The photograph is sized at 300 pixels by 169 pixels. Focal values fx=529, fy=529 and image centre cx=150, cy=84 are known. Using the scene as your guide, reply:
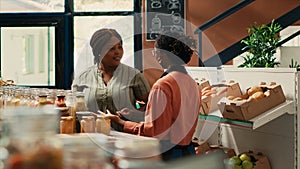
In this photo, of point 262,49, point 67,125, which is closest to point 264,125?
point 262,49

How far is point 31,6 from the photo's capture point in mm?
7492

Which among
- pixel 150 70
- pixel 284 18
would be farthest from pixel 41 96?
pixel 150 70

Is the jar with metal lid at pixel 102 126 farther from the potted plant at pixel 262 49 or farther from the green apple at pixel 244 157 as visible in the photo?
the potted plant at pixel 262 49

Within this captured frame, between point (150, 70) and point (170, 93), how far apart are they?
4309mm

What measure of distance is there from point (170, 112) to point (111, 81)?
858mm

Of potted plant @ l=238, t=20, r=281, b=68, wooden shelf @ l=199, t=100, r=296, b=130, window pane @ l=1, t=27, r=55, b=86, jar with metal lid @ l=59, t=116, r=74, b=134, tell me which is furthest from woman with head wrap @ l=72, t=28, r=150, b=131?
window pane @ l=1, t=27, r=55, b=86

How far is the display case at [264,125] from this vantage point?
139 inches

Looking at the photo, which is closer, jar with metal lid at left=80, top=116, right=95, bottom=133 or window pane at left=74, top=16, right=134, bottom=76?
jar with metal lid at left=80, top=116, right=95, bottom=133

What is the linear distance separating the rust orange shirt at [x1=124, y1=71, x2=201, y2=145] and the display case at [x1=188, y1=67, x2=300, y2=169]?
0.53m

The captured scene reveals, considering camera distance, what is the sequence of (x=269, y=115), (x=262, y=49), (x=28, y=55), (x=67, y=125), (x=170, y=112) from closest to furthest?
(x=67, y=125)
(x=170, y=112)
(x=269, y=115)
(x=262, y=49)
(x=28, y=55)

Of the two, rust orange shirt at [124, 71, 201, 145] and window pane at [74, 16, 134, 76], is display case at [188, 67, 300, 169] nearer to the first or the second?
rust orange shirt at [124, 71, 201, 145]

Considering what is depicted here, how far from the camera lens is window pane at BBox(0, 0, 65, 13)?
7.47m

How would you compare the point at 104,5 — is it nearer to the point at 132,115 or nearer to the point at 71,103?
the point at 132,115

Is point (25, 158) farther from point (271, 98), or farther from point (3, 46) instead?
point (3, 46)
